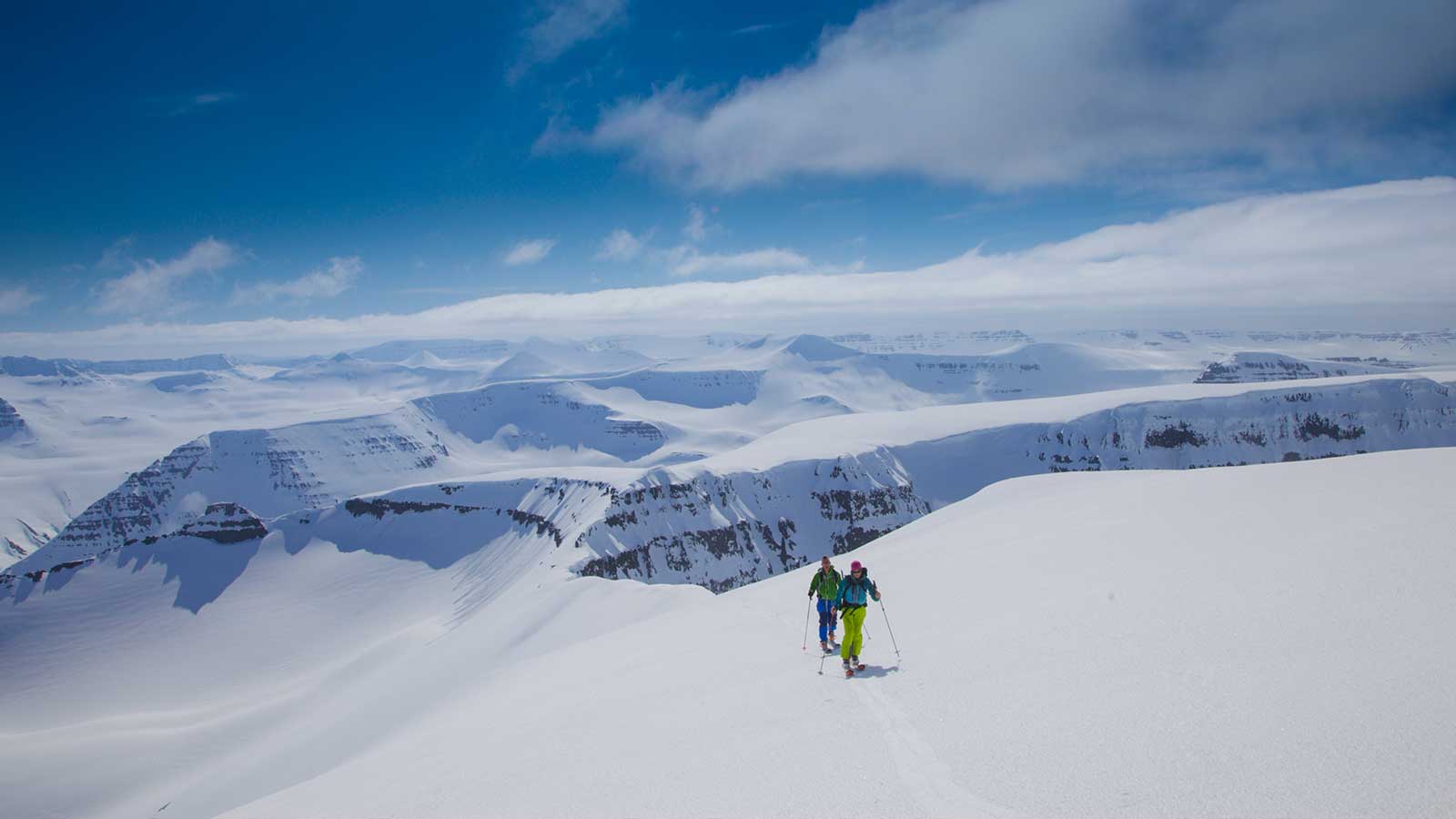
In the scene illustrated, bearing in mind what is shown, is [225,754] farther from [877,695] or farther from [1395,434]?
[1395,434]

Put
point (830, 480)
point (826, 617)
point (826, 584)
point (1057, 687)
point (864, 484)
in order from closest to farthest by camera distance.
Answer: point (1057, 687), point (826, 617), point (826, 584), point (830, 480), point (864, 484)

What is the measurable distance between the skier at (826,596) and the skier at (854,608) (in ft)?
2.34

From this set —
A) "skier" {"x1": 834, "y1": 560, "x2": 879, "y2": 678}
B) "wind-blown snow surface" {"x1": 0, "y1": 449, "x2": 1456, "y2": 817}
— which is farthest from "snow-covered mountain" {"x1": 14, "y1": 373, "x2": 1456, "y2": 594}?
"skier" {"x1": 834, "y1": 560, "x2": 879, "y2": 678}

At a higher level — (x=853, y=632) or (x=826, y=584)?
(x=826, y=584)

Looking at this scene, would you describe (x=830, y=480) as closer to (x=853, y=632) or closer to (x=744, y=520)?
(x=744, y=520)

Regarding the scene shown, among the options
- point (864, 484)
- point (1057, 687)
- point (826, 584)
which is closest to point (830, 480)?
point (864, 484)

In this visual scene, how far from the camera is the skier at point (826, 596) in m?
14.2

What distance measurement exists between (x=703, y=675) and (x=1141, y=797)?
9.08 m

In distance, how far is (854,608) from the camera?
1284cm

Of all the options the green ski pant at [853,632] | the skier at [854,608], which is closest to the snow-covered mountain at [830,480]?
the skier at [854,608]

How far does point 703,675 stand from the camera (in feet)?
44.6

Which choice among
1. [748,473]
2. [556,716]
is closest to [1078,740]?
[556,716]

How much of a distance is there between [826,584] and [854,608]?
177cm

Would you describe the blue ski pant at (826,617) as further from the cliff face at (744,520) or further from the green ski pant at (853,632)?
the cliff face at (744,520)
